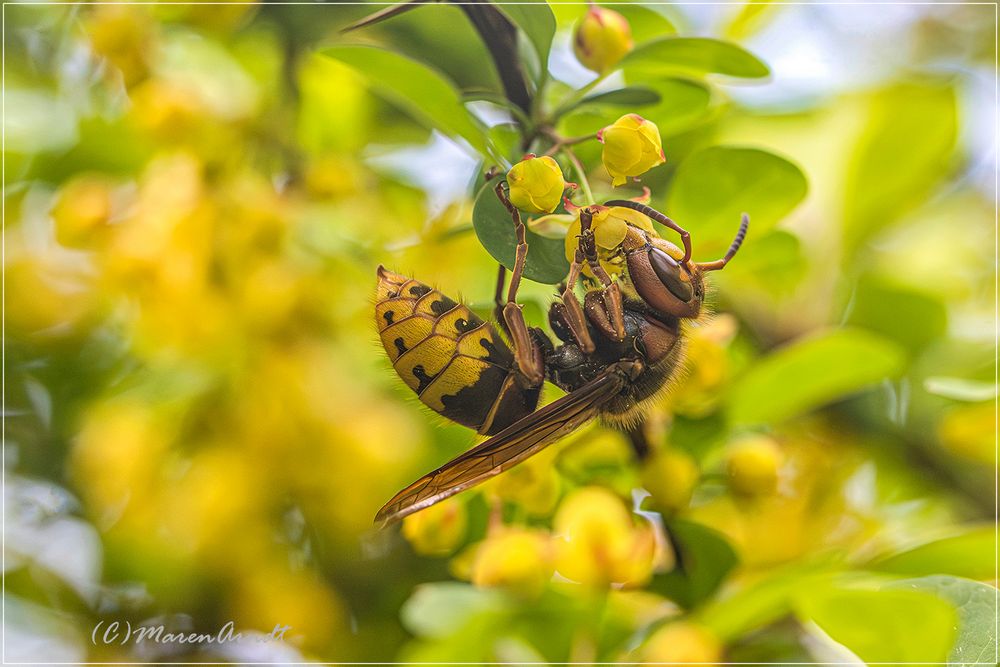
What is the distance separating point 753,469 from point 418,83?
653 mm

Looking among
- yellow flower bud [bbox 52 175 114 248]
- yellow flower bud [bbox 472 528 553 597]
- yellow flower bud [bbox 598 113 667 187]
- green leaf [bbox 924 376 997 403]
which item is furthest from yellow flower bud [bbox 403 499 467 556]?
yellow flower bud [bbox 52 175 114 248]

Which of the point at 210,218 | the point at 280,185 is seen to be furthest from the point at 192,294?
the point at 280,185

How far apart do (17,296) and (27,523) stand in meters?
0.45

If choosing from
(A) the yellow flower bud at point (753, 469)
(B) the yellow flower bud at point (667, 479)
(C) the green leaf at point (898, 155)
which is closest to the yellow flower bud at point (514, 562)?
(B) the yellow flower bud at point (667, 479)

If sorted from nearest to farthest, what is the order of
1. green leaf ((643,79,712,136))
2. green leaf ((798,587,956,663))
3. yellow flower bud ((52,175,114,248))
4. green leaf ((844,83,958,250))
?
green leaf ((798,587,956,663)) < green leaf ((643,79,712,136)) < yellow flower bud ((52,175,114,248)) < green leaf ((844,83,958,250))

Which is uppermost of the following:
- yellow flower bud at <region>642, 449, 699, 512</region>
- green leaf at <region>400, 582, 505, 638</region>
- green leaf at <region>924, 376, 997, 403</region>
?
green leaf at <region>924, 376, 997, 403</region>

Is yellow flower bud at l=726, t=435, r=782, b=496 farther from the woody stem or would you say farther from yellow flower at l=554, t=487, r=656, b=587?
the woody stem

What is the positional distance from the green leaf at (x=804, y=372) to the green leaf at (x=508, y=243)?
0.52m

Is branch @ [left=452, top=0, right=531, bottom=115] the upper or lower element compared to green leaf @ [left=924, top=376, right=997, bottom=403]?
upper

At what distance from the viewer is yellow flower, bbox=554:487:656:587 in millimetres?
1067

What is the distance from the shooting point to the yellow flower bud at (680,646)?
1.04 m

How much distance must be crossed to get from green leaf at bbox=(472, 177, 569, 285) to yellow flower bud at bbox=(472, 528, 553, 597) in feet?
1.29

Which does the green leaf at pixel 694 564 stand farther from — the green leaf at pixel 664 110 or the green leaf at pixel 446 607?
the green leaf at pixel 664 110

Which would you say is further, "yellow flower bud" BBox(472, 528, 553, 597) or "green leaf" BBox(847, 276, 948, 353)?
"green leaf" BBox(847, 276, 948, 353)
